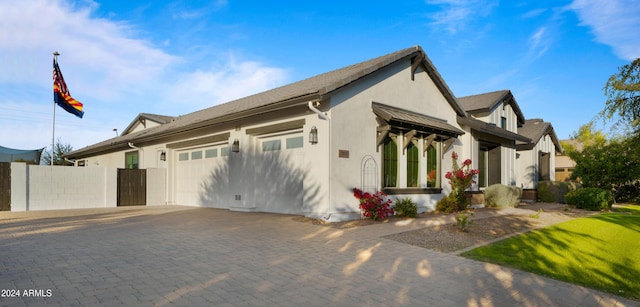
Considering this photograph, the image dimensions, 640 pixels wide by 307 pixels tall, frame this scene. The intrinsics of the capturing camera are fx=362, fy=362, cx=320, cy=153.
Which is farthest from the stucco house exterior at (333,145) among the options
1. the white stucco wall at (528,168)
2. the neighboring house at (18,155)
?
the neighboring house at (18,155)

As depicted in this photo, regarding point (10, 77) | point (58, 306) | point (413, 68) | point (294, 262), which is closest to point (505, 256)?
point (294, 262)

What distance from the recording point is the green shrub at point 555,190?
18.3 metres

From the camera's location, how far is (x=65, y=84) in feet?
56.1

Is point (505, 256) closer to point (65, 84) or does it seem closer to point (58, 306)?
point (58, 306)

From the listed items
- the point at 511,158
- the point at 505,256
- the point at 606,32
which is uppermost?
the point at 606,32

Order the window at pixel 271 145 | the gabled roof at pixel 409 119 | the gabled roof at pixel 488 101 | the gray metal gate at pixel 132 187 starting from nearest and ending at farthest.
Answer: the gabled roof at pixel 409 119 < the window at pixel 271 145 < the gray metal gate at pixel 132 187 < the gabled roof at pixel 488 101

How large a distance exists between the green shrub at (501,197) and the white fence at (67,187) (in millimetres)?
14162

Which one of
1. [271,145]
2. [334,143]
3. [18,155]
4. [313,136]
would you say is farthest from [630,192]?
[18,155]

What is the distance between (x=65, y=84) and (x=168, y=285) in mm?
17006

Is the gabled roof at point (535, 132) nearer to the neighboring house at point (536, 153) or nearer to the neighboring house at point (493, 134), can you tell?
the neighboring house at point (536, 153)

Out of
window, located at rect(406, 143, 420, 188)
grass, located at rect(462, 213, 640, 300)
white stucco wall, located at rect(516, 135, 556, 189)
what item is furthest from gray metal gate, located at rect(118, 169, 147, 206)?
white stucco wall, located at rect(516, 135, 556, 189)

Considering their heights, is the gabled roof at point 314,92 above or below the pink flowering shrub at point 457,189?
above

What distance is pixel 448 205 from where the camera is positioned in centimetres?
1249

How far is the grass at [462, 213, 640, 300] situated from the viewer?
5.04 metres
